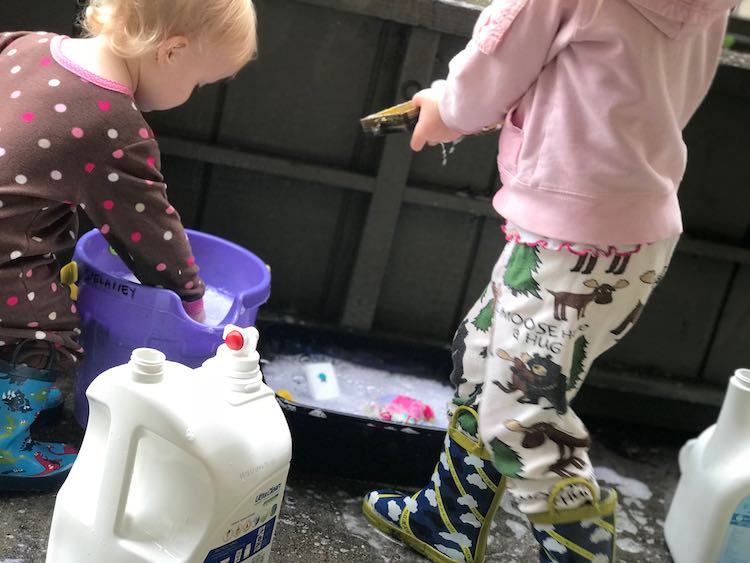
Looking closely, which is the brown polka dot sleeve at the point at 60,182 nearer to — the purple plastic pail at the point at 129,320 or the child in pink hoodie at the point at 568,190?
the purple plastic pail at the point at 129,320

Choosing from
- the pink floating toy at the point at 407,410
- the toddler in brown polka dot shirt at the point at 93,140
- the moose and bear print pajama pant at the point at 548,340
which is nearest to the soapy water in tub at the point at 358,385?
the pink floating toy at the point at 407,410

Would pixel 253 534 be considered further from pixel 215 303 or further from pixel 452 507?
pixel 215 303

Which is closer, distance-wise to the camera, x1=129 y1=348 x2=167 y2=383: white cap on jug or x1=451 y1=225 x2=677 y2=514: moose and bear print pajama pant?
x1=129 y1=348 x2=167 y2=383: white cap on jug

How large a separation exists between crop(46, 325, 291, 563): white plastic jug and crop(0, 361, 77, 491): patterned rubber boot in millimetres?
335

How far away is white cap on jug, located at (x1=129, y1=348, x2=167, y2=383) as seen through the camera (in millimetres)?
1364

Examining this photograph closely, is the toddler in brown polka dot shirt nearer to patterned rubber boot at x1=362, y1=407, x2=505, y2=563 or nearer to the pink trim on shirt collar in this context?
the pink trim on shirt collar

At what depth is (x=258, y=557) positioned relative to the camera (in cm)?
152

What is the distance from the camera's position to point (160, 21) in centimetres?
165

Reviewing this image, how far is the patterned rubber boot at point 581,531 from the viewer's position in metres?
1.57

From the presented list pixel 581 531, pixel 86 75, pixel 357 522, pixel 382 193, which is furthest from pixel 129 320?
pixel 581 531

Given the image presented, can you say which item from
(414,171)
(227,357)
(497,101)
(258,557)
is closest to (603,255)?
(497,101)

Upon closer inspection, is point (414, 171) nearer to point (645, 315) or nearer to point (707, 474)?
point (645, 315)

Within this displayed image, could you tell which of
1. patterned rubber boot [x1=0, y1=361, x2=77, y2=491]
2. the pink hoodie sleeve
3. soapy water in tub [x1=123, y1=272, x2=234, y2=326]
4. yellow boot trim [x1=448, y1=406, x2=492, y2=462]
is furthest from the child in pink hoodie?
patterned rubber boot [x1=0, y1=361, x2=77, y2=491]

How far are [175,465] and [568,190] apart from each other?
0.71m
